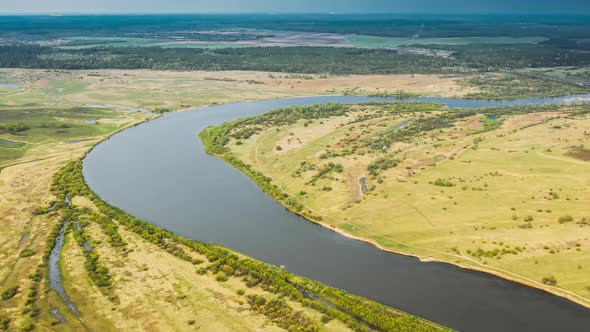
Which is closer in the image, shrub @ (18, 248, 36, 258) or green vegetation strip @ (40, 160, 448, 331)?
green vegetation strip @ (40, 160, 448, 331)

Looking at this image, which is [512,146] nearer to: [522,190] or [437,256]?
[522,190]

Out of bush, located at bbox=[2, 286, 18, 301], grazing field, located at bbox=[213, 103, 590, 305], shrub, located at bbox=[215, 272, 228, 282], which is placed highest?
grazing field, located at bbox=[213, 103, 590, 305]

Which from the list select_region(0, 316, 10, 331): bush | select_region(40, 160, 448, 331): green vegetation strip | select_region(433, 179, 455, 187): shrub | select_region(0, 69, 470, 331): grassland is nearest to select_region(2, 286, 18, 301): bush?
select_region(0, 69, 470, 331): grassland

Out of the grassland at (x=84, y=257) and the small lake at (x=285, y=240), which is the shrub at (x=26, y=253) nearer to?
the grassland at (x=84, y=257)

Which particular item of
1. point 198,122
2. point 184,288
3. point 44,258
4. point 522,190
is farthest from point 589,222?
point 198,122

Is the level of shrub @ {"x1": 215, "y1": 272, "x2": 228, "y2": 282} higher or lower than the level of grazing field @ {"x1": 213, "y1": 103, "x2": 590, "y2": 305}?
lower

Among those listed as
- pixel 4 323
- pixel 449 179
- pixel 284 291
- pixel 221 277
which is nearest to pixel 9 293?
pixel 4 323

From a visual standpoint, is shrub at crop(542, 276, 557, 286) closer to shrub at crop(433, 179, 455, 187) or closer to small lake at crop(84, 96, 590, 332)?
small lake at crop(84, 96, 590, 332)
